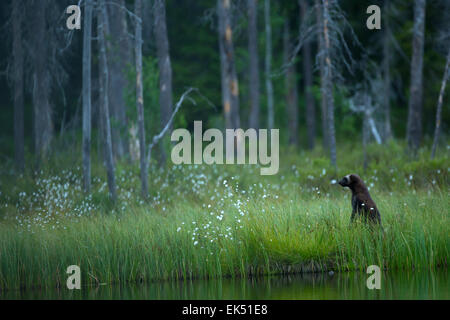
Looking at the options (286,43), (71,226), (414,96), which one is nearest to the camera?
(71,226)

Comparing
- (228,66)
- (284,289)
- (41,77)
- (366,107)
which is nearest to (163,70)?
(41,77)

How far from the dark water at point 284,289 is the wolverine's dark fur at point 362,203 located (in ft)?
3.46

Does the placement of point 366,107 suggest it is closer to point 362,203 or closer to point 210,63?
point 362,203

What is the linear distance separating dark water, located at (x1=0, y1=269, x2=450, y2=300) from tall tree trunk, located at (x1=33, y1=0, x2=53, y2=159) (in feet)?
35.2

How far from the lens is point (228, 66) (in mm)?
24094

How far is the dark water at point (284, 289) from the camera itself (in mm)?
7887

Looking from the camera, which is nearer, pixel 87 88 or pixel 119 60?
pixel 87 88

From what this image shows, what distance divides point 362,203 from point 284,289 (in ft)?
8.21

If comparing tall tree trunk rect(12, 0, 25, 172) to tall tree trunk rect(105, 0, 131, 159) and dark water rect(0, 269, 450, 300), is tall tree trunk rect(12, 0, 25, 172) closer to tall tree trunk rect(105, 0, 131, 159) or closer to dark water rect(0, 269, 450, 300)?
tall tree trunk rect(105, 0, 131, 159)

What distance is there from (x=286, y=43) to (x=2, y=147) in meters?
19.0
